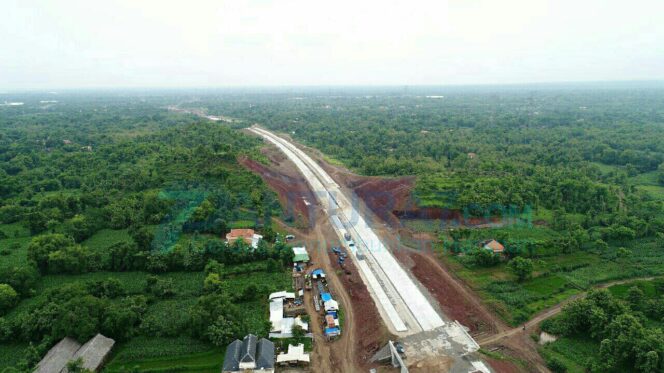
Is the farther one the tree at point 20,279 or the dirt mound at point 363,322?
the tree at point 20,279

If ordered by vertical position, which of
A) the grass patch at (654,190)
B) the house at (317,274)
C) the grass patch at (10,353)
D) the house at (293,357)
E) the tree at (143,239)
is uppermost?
the tree at (143,239)

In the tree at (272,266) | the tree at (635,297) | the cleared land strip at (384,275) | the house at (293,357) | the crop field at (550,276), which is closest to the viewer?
the house at (293,357)

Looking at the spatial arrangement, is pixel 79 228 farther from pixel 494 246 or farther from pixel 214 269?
pixel 494 246

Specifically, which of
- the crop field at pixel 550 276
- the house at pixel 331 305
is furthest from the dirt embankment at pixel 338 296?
the crop field at pixel 550 276

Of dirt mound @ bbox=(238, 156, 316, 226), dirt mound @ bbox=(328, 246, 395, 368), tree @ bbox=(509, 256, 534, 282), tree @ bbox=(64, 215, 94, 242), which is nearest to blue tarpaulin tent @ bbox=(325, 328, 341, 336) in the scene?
dirt mound @ bbox=(328, 246, 395, 368)

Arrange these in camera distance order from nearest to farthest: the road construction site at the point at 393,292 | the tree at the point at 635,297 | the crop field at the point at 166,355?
the crop field at the point at 166,355 < the road construction site at the point at 393,292 < the tree at the point at 635,297

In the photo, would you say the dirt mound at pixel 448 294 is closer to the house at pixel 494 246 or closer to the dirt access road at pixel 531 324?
the dirt access road at pixel 531 324

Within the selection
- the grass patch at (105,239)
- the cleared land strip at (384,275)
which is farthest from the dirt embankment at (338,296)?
the grass patch at (105,239)

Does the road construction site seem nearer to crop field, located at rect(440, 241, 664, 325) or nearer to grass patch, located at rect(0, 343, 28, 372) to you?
crop field, located at rect(440, 241, 664, 325)

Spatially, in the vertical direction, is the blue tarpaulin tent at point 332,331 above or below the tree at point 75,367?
below
